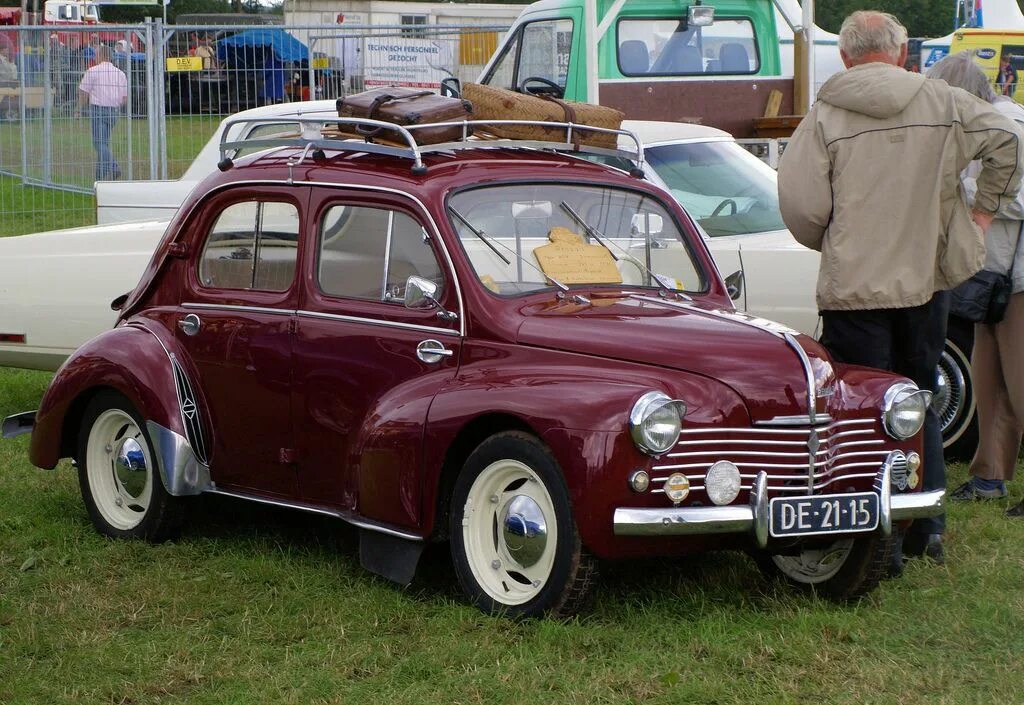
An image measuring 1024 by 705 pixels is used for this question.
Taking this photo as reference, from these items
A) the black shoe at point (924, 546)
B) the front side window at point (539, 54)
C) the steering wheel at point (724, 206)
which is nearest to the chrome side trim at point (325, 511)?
the black shoe at point (924, 546)

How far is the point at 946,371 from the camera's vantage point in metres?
7.54

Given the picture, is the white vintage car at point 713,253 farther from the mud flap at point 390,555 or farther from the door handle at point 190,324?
Result: the mud flap at point 390,555

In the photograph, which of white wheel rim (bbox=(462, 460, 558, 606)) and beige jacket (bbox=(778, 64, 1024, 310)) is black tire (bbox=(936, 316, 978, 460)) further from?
white wheel rim (bbox=(462, 460, 558, 606))

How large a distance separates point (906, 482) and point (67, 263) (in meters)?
4.88

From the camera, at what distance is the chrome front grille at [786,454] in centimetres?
458

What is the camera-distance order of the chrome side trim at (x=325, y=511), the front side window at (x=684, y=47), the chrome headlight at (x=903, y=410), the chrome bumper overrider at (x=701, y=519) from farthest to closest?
the front side window at (x=684, y=47)
the chrome side trim at (x=325, y=511)
the chrome headlight at (x=903, y=410)
the chrome bumper overrider at (x=701, y=519)

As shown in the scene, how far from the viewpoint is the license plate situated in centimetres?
464

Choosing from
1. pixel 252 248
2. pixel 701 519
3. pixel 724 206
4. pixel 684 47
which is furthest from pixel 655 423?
pixel 684 47

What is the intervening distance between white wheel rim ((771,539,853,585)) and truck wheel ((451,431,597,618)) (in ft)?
3.10

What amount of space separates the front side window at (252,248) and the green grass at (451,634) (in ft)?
3.59

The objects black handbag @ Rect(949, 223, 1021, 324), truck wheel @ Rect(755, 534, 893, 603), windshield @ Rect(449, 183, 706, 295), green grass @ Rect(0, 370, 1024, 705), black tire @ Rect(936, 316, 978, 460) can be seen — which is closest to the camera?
green grass @ Rect(0, 370, 1024, 705)

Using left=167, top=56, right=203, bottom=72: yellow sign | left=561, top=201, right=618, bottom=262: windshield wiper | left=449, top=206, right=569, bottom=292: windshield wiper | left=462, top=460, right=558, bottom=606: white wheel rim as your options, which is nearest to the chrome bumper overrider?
left=462, top=460, right=558, bottom=606: white wheel rim

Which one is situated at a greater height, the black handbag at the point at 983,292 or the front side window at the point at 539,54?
the front side window at the point at 539,54

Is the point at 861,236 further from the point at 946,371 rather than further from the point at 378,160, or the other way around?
the point at 946,371
